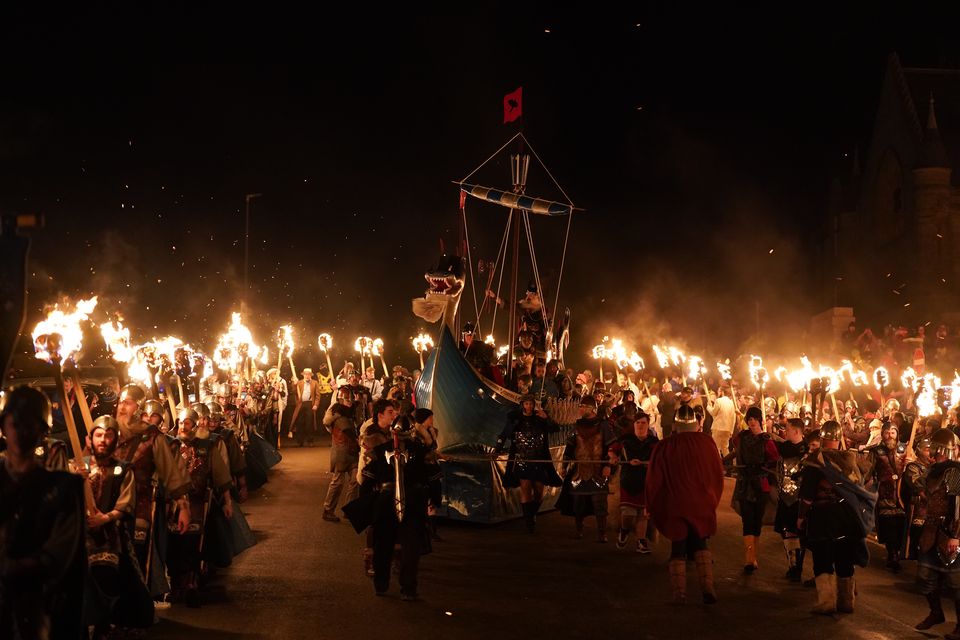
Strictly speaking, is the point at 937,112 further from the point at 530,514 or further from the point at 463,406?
the point at 530,514

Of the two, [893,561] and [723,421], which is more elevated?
[723,421]

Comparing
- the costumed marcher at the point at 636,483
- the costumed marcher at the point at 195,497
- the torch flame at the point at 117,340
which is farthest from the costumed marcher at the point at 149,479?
the costumed marcher at the point at 636,483

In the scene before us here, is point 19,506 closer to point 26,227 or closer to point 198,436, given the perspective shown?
point 26,227

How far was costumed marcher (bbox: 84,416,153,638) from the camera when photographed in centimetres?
694

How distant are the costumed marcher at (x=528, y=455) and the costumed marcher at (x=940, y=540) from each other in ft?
18.9

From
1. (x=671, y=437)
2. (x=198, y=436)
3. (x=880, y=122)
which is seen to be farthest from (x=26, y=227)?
(x=880, y=122)

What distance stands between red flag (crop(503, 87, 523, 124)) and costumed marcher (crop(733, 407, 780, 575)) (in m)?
12.7

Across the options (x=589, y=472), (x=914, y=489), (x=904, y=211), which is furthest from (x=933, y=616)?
(x=904, y=211)

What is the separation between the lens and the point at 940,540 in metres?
8.37

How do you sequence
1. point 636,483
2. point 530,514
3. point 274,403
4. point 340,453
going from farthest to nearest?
point 274,403
point 530,514
point 340,453
point 636,483

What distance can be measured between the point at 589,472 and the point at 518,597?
4.07 metres

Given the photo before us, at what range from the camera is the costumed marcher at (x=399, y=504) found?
30.1ft

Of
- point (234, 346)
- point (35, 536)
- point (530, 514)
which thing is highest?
point (234, 346)

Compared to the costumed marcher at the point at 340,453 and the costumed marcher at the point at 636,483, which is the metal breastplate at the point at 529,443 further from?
the costumed marcher at the point at 340,453
